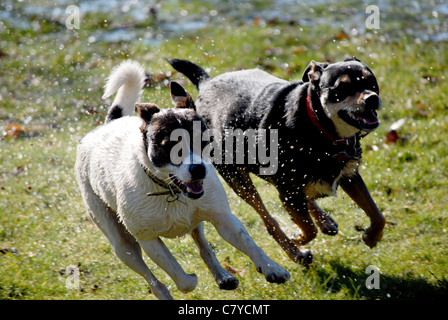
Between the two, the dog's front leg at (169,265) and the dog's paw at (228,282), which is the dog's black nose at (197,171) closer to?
the dog's front leg at (169,265)

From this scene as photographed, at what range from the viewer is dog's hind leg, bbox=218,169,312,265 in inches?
177

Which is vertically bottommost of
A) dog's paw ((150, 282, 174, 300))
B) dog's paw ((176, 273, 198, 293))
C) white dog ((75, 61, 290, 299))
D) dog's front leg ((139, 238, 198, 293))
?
dog's paw ((150, 282, 174, 300))

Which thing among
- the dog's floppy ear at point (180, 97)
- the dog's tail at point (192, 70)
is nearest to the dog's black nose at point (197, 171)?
the dog's floppy ear at point (180, 97)

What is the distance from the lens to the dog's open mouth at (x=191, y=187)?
3.37m

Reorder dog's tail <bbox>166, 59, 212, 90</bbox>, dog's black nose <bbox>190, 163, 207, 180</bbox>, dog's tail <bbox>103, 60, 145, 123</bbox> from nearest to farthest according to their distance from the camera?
1. dog's black nose <bbox>190, 163, 207, 180</bbox>
2. dog's tail <bbox>103, 60, 145, 123</bbox>
3. dog's tail <bbox>166, 59, 212, 90</bbox>

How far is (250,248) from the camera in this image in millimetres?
3604

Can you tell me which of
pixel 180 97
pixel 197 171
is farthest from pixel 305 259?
pixel 180 97

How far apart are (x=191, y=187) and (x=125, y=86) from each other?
1.53 metres

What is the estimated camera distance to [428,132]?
643cm

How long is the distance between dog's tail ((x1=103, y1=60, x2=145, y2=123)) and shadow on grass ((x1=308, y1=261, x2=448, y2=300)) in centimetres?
210
